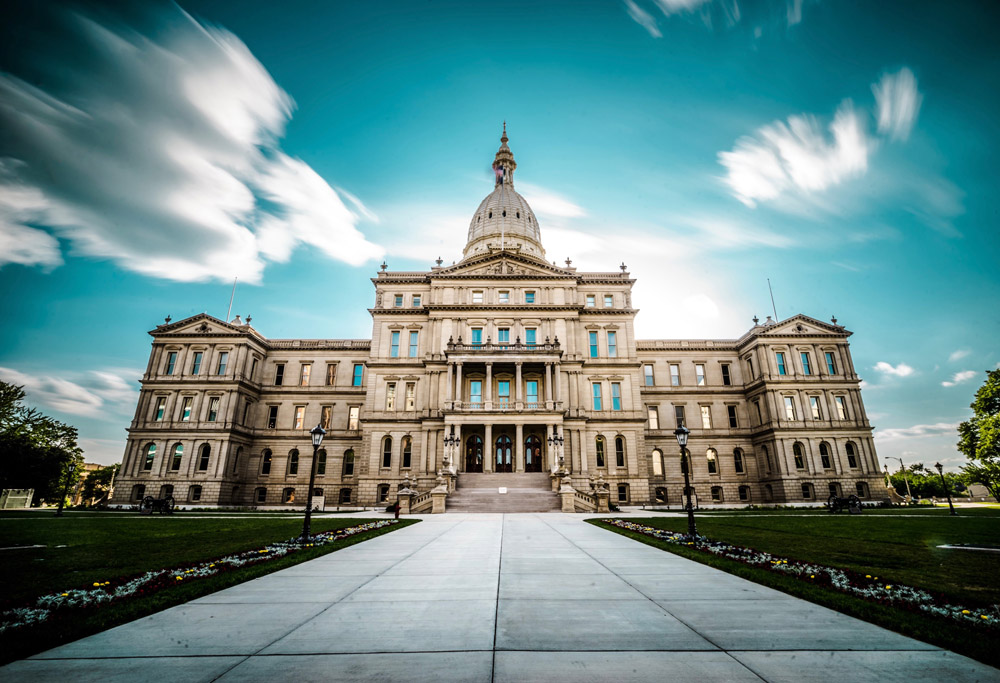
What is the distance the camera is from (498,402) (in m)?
43.1

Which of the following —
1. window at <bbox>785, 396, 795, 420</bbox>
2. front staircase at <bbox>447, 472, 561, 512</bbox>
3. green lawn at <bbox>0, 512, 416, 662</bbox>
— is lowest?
green lawn at <bbox>0, 512, 416, 662</bbox>

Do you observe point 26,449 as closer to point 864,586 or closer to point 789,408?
point 864,586

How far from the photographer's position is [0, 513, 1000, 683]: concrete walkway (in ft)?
13.0

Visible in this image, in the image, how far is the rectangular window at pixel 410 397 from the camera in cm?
4434

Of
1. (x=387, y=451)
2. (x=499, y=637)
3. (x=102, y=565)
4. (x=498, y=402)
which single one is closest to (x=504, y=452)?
(x=498, y=402)

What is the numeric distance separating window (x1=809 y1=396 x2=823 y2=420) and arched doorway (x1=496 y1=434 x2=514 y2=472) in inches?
1249

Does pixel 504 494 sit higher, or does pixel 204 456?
pixel 204 456

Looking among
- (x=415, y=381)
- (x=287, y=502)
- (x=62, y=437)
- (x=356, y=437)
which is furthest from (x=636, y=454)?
(x=62, y=437)

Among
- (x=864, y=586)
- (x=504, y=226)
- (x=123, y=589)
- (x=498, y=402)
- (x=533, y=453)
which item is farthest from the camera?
(x=504, y=226)

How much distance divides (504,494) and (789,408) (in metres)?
33.6

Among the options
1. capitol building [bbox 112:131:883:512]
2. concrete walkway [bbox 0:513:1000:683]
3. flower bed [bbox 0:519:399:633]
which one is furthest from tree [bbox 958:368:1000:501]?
flower bed [bbox 0:519:399:633]

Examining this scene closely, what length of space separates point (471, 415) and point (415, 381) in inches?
301

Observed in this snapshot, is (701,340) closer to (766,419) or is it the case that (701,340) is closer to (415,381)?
(766,419)

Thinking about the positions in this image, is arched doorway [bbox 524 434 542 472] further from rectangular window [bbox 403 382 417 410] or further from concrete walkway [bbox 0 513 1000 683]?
concrete walkway [bbox 0 513 1000 683]
